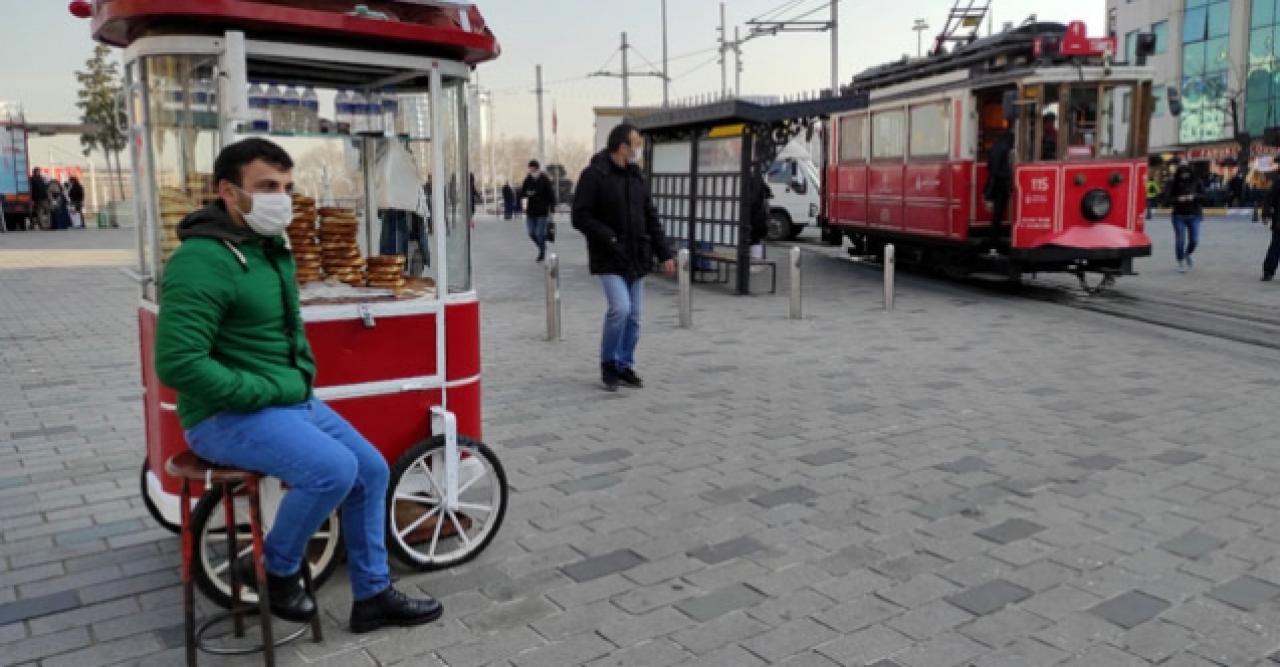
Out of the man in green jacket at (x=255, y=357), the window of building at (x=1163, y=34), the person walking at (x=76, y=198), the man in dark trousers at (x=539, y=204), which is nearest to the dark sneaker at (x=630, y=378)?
the man in green jacket at (x=255, y=357)

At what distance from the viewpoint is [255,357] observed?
3285mm

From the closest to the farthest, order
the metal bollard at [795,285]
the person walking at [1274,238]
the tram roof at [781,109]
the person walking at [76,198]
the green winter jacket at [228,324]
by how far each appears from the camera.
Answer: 1. the green winter jacket at [228,324]
2. the metal bollard at [795,285]
3. the tram roof at [781,109]
4. the person walking at [1274,238]
5. the person walking at [76,198]

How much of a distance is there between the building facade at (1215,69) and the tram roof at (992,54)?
102ft

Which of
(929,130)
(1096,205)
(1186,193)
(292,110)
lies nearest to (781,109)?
(929,130)

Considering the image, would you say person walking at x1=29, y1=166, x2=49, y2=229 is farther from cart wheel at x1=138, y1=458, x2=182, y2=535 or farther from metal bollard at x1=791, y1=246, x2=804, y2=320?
cart wheel at x1=138, y1=458, x2=182, y2=535

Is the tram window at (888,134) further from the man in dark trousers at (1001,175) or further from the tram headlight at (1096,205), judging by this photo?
the tram headlight at (1096,205)

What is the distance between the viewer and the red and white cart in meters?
3.78

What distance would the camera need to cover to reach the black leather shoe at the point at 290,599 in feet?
11.5

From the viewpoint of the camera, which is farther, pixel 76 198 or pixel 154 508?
pixel 76 198

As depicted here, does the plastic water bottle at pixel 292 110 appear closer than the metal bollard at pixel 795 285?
Yes

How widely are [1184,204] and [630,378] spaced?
11454mm

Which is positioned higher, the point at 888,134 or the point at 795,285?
the point at 888,134

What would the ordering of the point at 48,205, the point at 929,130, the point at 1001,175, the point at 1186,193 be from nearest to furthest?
the point at 1001,175 < the point at 929,130 < the point at 1186,193 < the point at 48,205

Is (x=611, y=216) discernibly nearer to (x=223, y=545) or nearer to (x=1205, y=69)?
(x=223, y=545)
